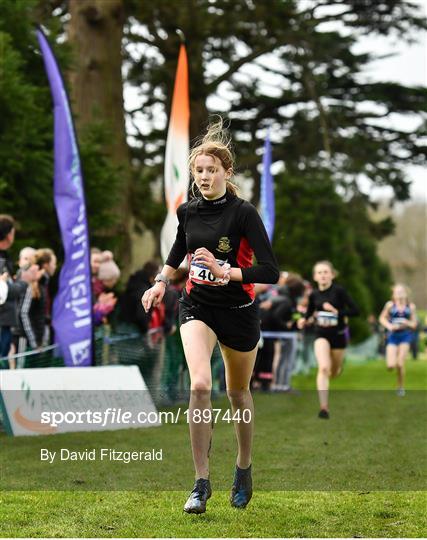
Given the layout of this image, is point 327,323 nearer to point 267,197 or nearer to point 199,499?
point 267,197

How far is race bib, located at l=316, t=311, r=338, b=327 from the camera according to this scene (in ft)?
42.0

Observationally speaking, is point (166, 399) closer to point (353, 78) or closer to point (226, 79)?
point (226, 79)

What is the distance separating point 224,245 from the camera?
612 cm

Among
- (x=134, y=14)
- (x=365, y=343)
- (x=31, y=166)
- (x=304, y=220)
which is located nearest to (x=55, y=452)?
(x=31, y=166)

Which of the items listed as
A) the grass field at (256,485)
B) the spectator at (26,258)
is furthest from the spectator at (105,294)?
the grass field at (256,485)

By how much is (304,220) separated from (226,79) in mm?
7081

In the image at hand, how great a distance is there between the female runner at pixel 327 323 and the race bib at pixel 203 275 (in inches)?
257

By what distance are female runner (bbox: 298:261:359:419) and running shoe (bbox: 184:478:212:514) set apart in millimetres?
6563

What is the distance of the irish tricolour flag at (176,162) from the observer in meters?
14.3

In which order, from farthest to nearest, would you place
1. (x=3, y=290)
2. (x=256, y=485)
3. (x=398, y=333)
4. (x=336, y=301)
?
1. (x=398, y=333)
2. (x=336, y=301)
3. (x=3, y=290)
4. (x=256, y=485)

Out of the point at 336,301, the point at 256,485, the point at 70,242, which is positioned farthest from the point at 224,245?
the point at 336,301

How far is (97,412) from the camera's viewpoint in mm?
10250

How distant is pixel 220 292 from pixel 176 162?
Result: 8.73 meters

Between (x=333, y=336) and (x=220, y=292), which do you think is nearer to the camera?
(x=220, y=292)
